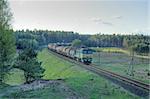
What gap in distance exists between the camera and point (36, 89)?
68.9 ft

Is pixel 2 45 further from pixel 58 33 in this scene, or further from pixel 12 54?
pixel 58 33

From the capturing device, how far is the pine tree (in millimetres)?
25734

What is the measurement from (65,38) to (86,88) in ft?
505

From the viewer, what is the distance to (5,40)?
84.2ft

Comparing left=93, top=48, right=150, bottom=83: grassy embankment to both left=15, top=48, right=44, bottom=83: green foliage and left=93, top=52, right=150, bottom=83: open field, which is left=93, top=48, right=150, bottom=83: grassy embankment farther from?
left=15, top=48, right=44, bottom=83: green foliage

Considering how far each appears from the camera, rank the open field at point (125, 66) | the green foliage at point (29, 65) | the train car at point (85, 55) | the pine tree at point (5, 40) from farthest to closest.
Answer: the train car at point (85, 55) < the open field at point (125, 66) < the green foliage at point (29, 65) < the pine tree at point (5, 40)

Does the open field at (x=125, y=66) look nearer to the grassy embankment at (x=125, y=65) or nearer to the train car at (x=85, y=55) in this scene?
the grassy embankment at (x=125, y=65)

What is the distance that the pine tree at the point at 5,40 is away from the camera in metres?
25.7

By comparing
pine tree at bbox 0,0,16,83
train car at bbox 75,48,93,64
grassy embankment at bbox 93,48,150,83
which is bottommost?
grassy embankment at bbox 93,48,150,83

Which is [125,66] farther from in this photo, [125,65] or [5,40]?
[5,40]

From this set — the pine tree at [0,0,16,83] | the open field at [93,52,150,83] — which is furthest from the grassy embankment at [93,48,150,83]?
the pine tree at [0,0,16,83]

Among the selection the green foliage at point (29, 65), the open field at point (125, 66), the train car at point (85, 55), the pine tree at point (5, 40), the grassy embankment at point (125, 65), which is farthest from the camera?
the train car at point (85, 55)

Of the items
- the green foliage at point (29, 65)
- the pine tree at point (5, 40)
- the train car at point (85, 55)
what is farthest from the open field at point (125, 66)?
the pine tree at point (5, 40)

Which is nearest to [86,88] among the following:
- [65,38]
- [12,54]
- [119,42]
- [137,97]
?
[137,97]
